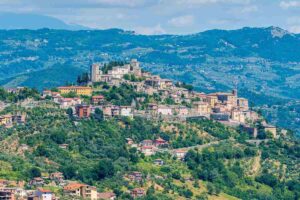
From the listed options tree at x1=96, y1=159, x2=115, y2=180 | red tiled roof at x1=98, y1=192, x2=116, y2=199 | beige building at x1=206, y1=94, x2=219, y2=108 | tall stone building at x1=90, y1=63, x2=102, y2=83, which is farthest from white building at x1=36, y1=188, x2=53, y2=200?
beige building at x1=206, y1=94, x2=219, y2=108

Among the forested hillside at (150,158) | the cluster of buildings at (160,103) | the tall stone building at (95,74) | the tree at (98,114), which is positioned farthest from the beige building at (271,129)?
the tree at (98,114)

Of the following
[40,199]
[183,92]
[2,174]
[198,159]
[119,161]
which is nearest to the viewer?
[40,199]

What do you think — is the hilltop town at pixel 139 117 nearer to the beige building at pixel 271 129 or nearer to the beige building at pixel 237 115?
the beige building at pixel 237 115

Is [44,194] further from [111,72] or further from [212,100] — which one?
[212,100]

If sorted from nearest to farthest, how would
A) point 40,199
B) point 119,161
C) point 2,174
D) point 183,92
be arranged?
point 40,199 < point 2,174 < point 119,161 < point 183,92

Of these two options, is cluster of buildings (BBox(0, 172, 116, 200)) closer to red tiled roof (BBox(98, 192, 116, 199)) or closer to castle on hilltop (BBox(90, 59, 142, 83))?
red tiled roof (BBox(98, 192, 116, 199))

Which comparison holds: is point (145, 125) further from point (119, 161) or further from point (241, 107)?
point (241, 107)

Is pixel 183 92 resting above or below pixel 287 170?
above

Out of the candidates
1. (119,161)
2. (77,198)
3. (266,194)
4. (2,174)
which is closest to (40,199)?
(77,198)
